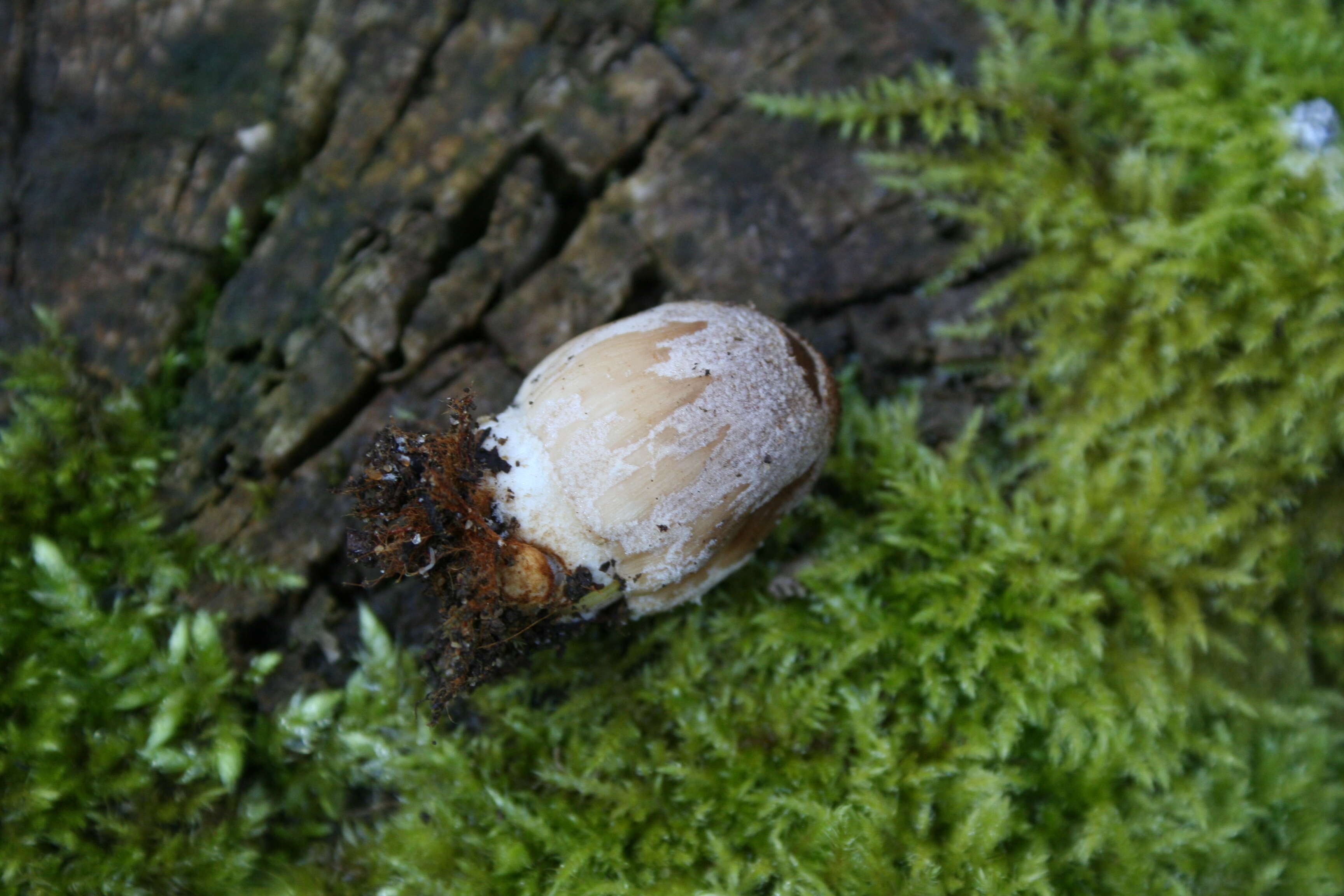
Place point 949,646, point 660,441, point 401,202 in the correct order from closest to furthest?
point 660,441 < point 949,646 < point 401,202

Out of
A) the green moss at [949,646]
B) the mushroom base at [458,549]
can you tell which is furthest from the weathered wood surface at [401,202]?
the mushroom base at [458,549]

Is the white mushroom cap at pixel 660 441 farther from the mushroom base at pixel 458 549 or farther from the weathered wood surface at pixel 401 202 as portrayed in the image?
the weathered wood surface at pixel 401 202

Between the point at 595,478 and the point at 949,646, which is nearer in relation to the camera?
the point at 595,478

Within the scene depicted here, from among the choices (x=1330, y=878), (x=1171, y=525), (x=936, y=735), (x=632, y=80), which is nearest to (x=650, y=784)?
(x=936, y=735)

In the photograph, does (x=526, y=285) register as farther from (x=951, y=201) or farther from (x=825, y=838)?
(x=825, y=838)

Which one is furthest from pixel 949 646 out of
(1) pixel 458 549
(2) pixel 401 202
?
(2) pixel 401 202

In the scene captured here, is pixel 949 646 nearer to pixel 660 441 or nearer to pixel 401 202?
pixel 660 441
